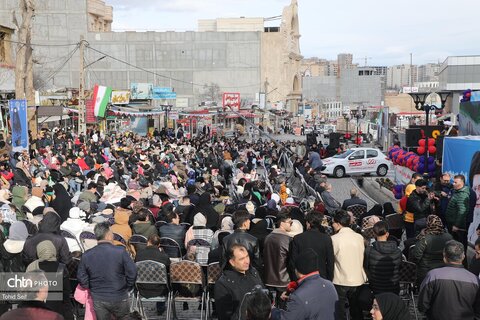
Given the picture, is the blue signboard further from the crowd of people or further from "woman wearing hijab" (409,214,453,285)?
"woman wearing hijab" (409,214,453,285)

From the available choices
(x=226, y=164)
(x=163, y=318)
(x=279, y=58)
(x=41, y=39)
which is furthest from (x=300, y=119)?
(x=163, y=318)

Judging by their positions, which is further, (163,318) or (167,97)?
(167,97)

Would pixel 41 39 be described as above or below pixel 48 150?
above

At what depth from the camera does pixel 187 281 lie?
7.61m

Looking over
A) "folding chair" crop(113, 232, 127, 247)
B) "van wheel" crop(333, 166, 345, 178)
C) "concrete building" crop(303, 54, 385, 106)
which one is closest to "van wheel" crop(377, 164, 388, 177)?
"van wheel" crop(333, 166, 345, 178)

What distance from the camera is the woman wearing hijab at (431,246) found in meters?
7.43

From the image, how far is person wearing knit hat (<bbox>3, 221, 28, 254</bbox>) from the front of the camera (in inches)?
299

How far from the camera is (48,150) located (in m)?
21.5

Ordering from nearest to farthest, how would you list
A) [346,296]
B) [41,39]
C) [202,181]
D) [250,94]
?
[346,296] < [202,181] < [41,39] < [250,94]

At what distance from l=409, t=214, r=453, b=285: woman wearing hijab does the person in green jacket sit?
100 inches

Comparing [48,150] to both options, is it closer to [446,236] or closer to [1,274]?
[1,274]

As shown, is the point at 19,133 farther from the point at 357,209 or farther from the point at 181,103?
the point at 181,103

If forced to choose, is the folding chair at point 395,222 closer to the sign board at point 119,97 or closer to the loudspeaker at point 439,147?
the loudspeaker at point 439,147

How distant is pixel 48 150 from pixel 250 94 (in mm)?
57449
